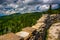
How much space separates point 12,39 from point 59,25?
69.2 feet

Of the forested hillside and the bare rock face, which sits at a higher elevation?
the bare rock face

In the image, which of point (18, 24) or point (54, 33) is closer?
point (54, 33)

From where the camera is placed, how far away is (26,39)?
12.6m

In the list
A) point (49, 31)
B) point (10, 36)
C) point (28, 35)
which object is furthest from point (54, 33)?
point (10, 36)

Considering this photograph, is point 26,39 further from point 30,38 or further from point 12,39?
point 12,39

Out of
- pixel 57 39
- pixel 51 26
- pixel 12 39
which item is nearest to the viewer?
pixel 12 39

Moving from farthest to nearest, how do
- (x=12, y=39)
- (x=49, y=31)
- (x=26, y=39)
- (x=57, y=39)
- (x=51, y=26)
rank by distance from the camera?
1. (x=51, y=26)
2. (x=49, y=31)
3. (x=57, y=39)
4. (x=26, y=39)
5. (x=12, y=39)

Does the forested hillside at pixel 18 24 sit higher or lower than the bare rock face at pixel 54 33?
lower

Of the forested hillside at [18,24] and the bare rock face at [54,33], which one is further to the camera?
the forested hillside at [18,24]

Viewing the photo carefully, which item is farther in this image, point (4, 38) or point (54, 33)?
point (54, 33)

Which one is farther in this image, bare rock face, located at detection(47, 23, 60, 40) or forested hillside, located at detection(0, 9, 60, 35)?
forested hillside, located at detection(0, 9, 60, 35)

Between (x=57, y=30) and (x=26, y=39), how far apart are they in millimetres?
17216

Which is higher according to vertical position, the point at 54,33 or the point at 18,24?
the point at 54,33

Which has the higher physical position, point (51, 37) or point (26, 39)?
point (26, 39)
